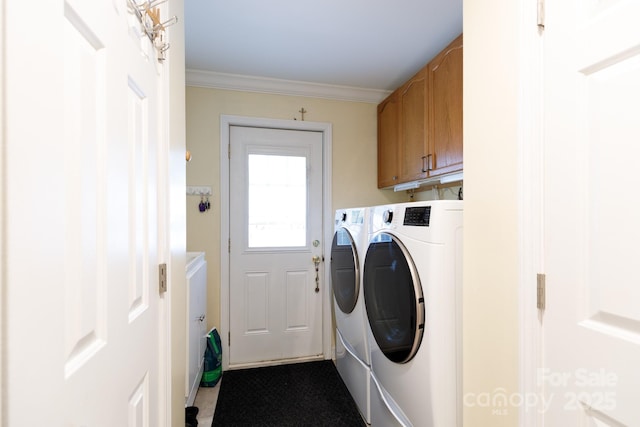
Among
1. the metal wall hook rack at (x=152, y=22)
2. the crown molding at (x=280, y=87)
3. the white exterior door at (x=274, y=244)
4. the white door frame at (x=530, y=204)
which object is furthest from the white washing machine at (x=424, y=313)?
the crown molding at (x=280, y=87)

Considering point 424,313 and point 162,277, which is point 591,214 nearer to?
point 424,313

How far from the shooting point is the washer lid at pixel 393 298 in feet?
3.78

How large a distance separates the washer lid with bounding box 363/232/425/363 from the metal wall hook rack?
1.13 meters

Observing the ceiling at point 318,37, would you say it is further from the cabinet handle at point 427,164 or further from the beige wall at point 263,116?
the cabinet handle at point 427,164

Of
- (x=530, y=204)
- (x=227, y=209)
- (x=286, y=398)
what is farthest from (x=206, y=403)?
(x=530, y=204)

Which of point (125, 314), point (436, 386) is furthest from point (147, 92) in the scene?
point (436, 386)

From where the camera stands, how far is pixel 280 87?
7.74ft

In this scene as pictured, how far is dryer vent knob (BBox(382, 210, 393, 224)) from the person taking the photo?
1.36 metres

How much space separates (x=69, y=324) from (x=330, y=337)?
2.28m

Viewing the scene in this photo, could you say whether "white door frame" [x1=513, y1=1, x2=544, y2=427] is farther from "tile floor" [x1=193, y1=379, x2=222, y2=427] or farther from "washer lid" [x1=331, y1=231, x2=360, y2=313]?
"tile floor" [x1=193, y1=379, x2=222, y2=427]

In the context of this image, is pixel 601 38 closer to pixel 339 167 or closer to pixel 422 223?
pixel 422 223

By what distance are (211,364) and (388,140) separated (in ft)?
7.29

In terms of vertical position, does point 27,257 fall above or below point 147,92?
below

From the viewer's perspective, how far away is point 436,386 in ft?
3.49
